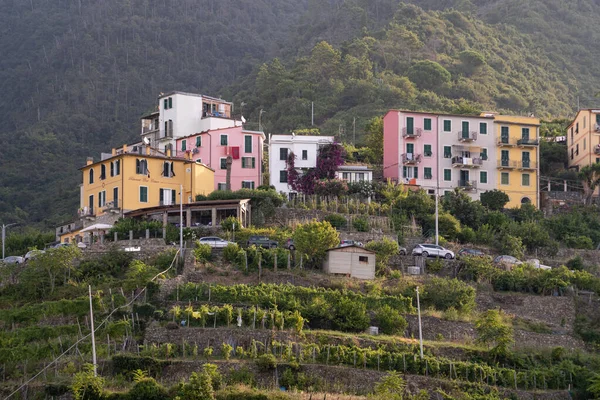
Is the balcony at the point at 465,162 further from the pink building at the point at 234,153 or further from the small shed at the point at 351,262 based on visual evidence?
the small shed at the point at 351,262

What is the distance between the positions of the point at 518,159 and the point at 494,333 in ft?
115

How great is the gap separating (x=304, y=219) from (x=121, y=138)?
202 ft

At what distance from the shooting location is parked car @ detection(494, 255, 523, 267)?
68.5 m

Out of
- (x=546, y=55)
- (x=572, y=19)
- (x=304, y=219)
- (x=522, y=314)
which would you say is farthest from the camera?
(x=572, y=19)

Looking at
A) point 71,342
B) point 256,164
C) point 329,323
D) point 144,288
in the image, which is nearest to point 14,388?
point 71,342

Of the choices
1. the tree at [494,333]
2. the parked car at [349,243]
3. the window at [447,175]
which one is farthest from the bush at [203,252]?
the window at [447,175]

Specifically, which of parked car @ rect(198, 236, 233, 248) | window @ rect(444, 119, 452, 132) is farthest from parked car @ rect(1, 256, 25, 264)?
window @ rect(444, 119, 452, 132)

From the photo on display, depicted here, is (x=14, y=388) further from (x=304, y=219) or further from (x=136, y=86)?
(x=136, y=86)

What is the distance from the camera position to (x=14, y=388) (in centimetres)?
4981

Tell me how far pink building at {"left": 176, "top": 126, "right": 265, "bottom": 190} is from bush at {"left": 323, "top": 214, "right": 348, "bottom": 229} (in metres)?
12.8

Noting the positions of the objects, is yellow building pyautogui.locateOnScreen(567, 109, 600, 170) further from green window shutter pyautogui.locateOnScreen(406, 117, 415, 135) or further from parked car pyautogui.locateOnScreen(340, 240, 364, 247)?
parked car pyautogui.locateOnScreen(340, 240, 364, 247)

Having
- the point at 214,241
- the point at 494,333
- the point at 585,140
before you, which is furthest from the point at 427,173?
the point at 494,333

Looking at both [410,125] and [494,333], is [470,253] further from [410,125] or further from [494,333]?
[410,125]

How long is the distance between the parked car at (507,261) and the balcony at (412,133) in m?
19.5
